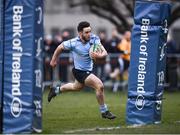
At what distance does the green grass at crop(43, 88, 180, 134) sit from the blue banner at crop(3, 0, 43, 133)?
667 millimetres

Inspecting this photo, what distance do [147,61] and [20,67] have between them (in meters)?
3.16

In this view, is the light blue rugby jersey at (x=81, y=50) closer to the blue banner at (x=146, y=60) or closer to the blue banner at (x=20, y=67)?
the blue banner at (x=146, y=60)

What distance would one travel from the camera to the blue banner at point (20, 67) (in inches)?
555

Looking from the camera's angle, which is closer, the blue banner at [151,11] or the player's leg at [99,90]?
the blue banner at [151,11]

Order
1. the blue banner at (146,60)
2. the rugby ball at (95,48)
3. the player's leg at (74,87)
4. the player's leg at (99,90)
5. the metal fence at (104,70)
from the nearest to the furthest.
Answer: the blue banner at (146,60) < the rugby ball at (95,48) < the player's leg at (99,90) < the player's leg at (74,87) < the metal fence at (104,70)

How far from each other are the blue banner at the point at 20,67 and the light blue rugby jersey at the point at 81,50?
10.6 ft

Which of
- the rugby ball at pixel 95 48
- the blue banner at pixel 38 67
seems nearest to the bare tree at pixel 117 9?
the rugby ball at pixel 95 48

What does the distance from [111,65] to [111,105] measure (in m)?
10.5

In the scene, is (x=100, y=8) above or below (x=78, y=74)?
above

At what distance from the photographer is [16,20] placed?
14.1 m

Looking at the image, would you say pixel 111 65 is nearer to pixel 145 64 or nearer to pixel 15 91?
pixel 145 64

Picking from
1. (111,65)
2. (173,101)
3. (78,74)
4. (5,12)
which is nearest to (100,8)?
(111,65)

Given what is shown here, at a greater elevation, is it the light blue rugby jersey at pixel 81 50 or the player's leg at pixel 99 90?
the light blue rugby jersey at pixel 81 50

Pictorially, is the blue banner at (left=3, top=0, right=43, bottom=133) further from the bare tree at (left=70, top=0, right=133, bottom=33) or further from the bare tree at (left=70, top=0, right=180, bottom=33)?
the bare tree at (left=70, top=0, right=133, bottom=33)
